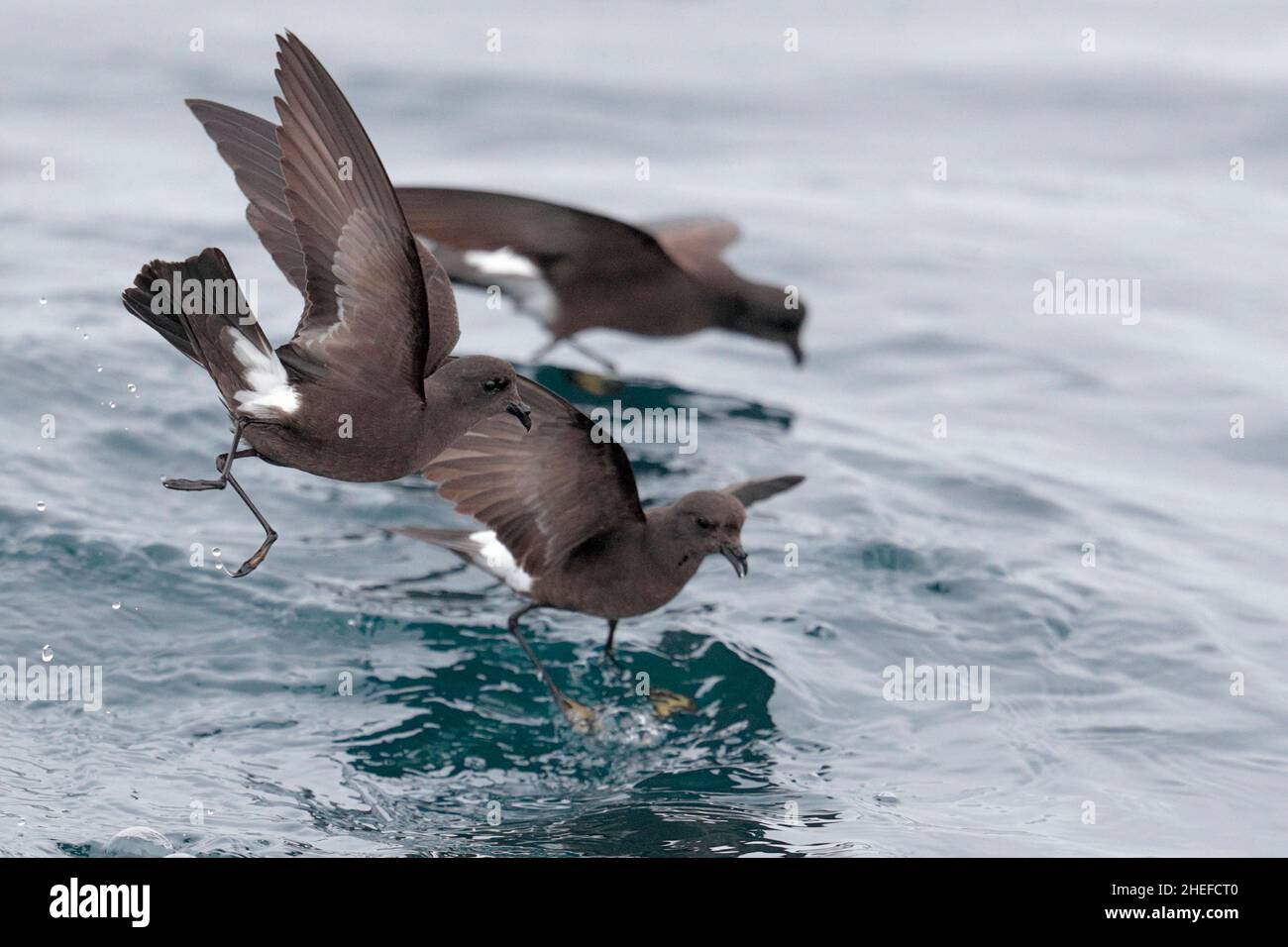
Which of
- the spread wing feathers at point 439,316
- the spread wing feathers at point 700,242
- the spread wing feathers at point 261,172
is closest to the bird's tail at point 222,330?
the spread wing feathers at point 439,316

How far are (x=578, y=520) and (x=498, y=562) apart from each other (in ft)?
1.74

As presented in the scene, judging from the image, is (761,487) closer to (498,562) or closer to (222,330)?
(498,562)

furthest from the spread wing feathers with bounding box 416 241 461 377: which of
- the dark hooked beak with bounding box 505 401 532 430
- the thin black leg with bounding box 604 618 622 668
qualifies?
the thin black leg with bounding box 604 618 622 668

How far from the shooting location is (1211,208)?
13445 millimetres

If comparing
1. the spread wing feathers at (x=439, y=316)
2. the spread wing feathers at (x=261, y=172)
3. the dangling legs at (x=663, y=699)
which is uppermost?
the spread wing feathers at (x=261, y=172)

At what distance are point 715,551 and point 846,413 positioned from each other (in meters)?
4.18

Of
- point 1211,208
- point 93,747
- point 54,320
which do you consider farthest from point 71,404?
point 1211,208

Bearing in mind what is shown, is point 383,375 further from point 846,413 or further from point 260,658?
point 846,413

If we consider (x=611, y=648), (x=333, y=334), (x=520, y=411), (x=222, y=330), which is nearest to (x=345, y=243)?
(x=333, y=334)

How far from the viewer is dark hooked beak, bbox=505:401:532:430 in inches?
196

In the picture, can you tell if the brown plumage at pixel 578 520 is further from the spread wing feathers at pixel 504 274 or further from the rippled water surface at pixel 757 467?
the spread wing feathers at pixel 504 274

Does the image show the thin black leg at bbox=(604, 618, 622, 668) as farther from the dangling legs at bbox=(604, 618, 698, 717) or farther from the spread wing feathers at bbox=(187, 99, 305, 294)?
the spread wing feathers at bbox=(187, 99, 305, 294)

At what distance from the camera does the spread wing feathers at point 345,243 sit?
4188 millimetres

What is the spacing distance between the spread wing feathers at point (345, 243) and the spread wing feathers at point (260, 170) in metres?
0.65
